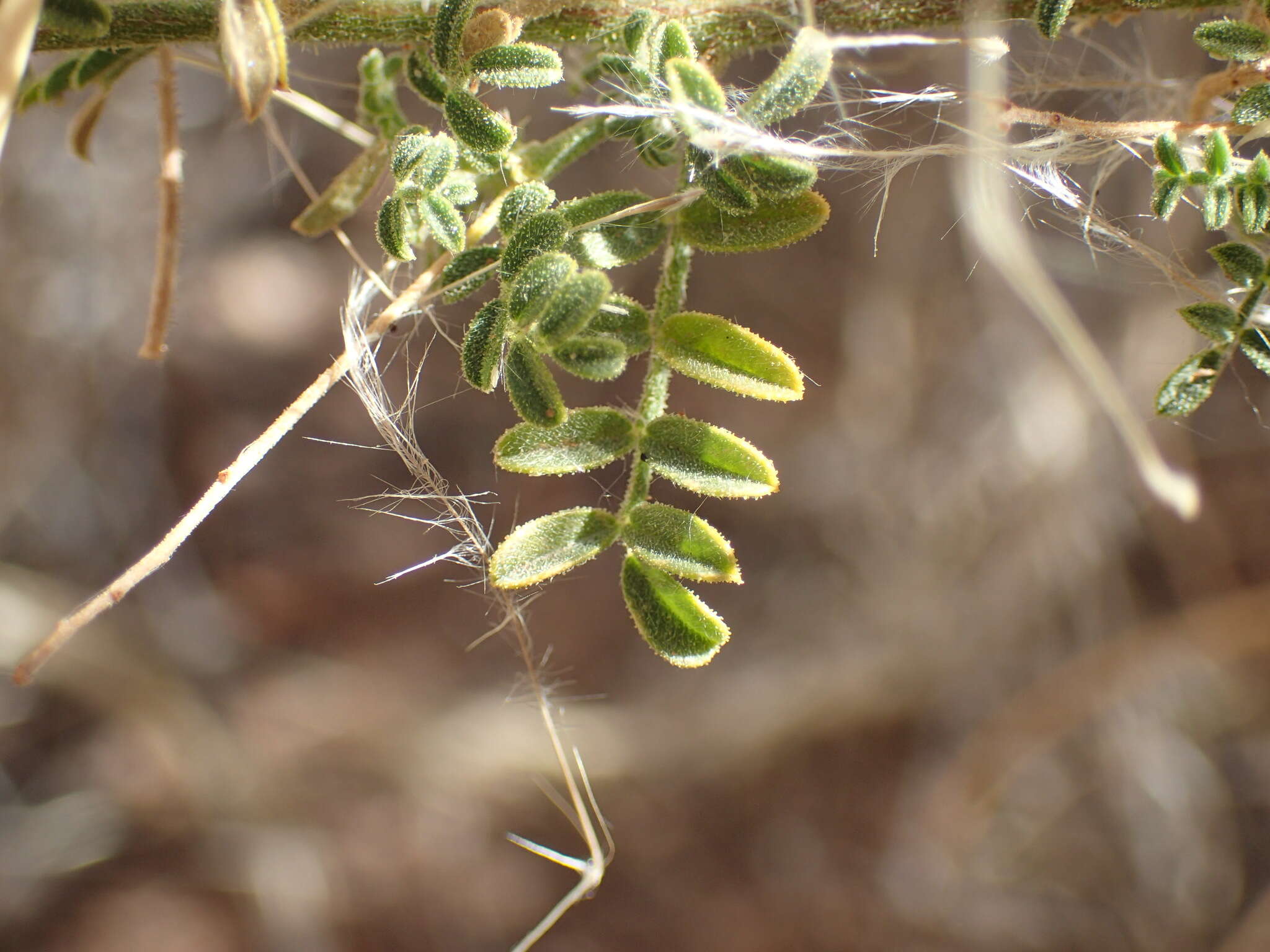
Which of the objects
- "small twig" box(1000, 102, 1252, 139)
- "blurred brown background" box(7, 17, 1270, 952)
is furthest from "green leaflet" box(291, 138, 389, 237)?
"blurred brown background" box(7, 17, 1270, 952)

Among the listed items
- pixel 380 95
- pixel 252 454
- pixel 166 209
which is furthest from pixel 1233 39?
pixel 166 209

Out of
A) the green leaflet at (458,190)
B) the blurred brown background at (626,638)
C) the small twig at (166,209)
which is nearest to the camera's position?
the green leaflet at (458,190)

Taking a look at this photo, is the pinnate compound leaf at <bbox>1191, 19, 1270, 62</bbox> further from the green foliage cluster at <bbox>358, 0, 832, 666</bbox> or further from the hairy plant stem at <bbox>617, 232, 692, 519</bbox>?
the hairy plant stem at <bbox>617, 232, 692, 519</bbox>

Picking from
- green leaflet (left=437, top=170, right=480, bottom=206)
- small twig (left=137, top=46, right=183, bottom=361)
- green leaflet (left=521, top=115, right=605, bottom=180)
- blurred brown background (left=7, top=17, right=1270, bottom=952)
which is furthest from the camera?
blurred brown background (left=7, top=17, right=1270, bottom=952)

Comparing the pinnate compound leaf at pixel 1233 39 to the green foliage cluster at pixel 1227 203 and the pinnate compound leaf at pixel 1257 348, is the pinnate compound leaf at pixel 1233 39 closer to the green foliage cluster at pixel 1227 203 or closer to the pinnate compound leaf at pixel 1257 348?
the green foliage cluster at pixel 1227 203

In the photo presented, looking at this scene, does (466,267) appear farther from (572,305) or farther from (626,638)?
(626,638)

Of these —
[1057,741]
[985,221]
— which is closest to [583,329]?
[985,221]

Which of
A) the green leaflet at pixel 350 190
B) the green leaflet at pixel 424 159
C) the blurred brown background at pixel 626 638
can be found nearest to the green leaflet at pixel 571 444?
the green leaflet at pixel 424 159
